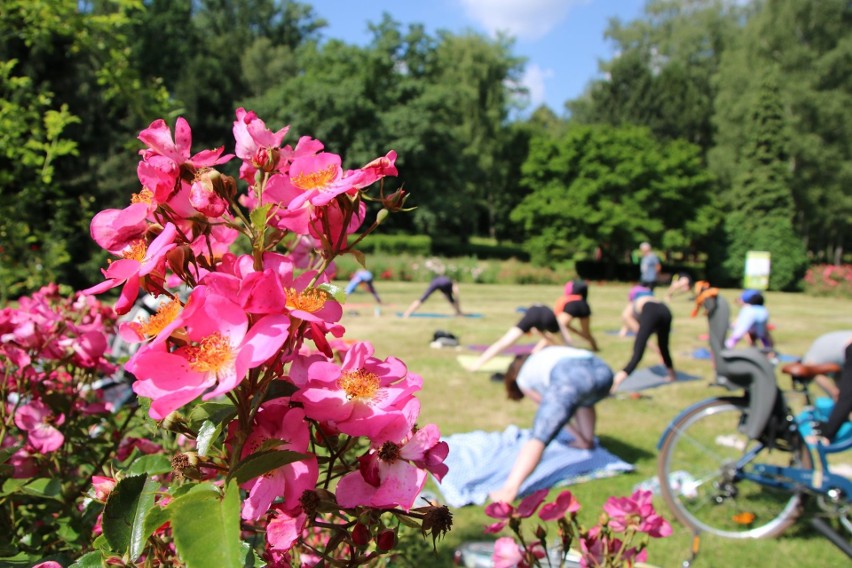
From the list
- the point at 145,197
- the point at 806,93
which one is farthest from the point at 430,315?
the point at 806,93

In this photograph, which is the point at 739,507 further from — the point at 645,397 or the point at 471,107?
the point at 471,107

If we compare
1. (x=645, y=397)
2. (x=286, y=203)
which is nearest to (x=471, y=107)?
(x=645, y=397)

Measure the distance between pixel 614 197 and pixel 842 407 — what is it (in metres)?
28.2

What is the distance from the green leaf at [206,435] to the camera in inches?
25.0

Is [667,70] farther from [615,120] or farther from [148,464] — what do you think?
[148,464]

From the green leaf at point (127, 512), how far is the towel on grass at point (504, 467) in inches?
159

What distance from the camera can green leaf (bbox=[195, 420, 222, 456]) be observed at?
0.63m

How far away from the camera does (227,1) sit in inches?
1806

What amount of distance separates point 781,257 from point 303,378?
29.9 m

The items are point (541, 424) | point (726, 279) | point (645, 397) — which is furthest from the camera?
point (726, 279)

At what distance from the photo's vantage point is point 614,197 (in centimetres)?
3059

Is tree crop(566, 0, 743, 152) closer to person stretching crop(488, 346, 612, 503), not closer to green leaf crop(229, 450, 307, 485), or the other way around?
person stretching crop(488, 346, 612, 503)

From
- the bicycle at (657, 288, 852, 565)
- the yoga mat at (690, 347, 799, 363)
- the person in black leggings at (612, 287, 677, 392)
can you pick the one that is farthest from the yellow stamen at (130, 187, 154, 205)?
the yoga mat at (690, 347, 799, 363)

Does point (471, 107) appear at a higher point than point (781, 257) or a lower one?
higher
